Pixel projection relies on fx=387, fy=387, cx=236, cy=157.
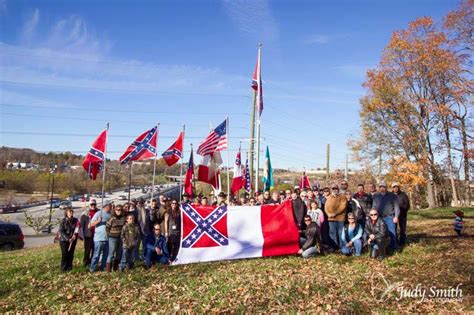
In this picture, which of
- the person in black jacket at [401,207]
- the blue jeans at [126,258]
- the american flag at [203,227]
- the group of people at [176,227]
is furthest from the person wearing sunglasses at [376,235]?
the blue jeans at [126,258]

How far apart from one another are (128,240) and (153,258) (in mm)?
1131

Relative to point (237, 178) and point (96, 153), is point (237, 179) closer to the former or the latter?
point (237, 178)

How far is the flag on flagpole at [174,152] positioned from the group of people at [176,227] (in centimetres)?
543

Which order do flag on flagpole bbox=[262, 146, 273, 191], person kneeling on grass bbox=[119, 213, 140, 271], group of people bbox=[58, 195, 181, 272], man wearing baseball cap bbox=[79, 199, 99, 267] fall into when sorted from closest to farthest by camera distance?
person kneeling on grass bbox=[119, 213, 140, 271] → group of people bbox=[58, 195, 181, 272] → man wearing baseball cap bbox=[79, 199, 99, 267] → flag on flagpole bbox=[262, 146, 273, 191]

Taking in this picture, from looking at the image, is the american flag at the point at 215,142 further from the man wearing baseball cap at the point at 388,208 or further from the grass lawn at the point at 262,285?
the man wearing baseball cap at the point at 388,208

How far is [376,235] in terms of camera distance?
10.9 meters

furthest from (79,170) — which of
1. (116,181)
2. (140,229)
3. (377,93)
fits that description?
(140,229)

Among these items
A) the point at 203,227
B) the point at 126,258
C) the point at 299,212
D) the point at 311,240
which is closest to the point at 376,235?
the point at 311,240

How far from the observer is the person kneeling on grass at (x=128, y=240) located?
Answer: 1065 centimetres

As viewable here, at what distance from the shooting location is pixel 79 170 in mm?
126500

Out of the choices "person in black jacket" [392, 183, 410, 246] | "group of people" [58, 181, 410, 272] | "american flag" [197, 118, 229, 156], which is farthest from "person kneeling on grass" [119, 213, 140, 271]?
"person in black jacket" [392, 183, 410, 246]

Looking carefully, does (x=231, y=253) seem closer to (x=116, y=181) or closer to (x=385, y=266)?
(x=385, y=266)

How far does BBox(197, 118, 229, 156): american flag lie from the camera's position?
17.2 meters

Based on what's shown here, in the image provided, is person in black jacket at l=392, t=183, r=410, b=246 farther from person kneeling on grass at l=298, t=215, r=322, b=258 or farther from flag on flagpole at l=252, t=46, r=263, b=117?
flag on flagpole at l=252, t=46, r=263, b=117
